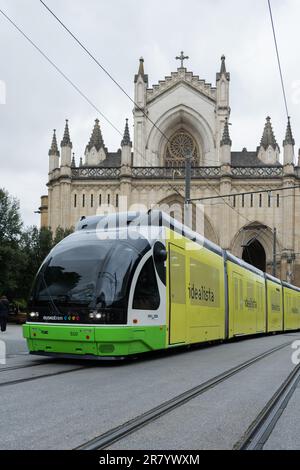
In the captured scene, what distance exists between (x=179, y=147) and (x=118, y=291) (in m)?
44.3

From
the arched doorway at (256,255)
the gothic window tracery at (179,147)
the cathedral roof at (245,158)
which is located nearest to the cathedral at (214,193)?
the arched doorway at (256,255)

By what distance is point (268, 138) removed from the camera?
6056 cm

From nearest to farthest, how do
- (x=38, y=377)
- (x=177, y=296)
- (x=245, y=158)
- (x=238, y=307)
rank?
(x=38, y=377), (x=177, y=296), (x=238, y=307), (x=245, y=158)

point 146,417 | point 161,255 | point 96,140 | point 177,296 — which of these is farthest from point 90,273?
point 96,140

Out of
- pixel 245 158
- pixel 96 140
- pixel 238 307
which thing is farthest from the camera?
pixel 96 140

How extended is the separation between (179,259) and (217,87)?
4237cm

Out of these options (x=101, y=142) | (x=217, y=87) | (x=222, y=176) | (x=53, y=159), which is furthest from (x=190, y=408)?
(x=101, y=142)

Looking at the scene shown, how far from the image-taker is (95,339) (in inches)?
416

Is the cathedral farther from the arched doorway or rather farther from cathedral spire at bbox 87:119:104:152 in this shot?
cathedral spire at bbox 87:119:104:152

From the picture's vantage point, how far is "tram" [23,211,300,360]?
424 inches

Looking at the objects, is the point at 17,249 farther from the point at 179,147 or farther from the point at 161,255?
the point at 179,147

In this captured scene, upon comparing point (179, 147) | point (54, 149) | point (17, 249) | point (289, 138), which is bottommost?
point (17, 249)

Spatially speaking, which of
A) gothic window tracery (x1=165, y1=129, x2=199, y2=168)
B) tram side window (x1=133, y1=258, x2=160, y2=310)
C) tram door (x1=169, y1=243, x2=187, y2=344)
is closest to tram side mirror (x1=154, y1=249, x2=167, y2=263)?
tram side window (x1=133, y1=258, x2=160, y2=310)

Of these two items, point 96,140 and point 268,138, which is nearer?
point 268,138
